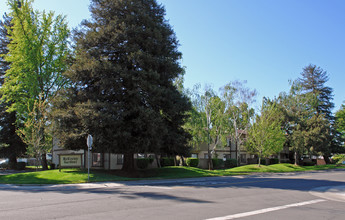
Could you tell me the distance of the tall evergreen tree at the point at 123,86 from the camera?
65.2 feet

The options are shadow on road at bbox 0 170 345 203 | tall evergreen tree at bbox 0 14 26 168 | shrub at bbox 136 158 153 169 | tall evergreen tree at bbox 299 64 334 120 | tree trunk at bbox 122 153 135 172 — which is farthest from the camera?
tall evergreen tree at bbox 299 64 334 120

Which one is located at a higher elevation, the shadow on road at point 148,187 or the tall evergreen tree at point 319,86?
the tall evergreen tree at point 319,86

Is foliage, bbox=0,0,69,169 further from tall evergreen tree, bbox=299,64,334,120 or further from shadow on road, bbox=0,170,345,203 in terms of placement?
tall evergreen tree, bbox=299,64,334,120

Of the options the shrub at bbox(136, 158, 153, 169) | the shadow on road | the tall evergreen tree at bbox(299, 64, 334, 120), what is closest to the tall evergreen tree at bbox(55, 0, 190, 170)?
the shadow on road

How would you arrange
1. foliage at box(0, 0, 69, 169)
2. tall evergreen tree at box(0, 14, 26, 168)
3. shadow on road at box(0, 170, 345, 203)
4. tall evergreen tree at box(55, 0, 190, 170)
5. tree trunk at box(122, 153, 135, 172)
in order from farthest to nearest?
1. tall evergreen tree at box(0, 14, 26, 168)
2. foliage at box(0, 0, 69, 169)
3. tree trunk at box(122, 153, 135, 172)
4. tall evergreen tree at box(55, 0, 190, 170)
5. shadow on road at box(0, 170, 345, 203)

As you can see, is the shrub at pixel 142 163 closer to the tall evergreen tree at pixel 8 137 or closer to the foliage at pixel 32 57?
the foliage at pixel 32 57

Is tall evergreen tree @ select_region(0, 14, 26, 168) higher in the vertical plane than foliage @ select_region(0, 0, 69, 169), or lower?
lower

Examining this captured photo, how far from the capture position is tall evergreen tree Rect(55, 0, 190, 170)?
1986 centimetres

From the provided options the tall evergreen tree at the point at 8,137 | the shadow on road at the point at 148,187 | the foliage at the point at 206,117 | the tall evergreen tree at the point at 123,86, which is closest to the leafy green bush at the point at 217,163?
the foliage at the point at 206,117

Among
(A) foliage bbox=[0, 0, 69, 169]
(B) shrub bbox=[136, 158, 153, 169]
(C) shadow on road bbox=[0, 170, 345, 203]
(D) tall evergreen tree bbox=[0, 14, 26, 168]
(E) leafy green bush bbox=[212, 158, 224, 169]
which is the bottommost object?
(E) leafy green bush bbox=[212, 158, 224, 169]

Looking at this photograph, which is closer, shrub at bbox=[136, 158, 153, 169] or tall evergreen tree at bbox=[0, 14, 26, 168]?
shrub at bbox=[136, 158, 153, 169]

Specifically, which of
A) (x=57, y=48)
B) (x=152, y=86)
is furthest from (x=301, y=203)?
(x=57, y=48)

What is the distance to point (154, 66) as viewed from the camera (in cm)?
2223

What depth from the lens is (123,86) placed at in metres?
21.6
